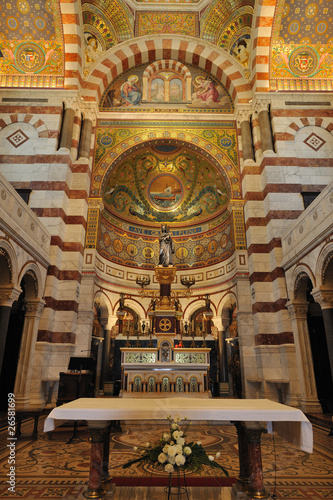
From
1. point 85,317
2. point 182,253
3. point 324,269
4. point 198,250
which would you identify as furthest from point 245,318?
point 182,253

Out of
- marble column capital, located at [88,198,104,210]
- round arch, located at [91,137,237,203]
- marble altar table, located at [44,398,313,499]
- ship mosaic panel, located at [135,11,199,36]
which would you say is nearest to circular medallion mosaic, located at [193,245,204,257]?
round arch, located at [91,137,237,203]

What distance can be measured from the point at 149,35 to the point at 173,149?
488 cm

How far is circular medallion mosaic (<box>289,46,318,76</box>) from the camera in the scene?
13.0 m

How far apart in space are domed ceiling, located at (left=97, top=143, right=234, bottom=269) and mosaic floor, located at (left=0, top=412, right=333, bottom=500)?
9934 mm

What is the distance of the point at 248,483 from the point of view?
3621 millimetres

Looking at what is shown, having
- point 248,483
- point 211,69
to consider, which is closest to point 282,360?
point 248,483

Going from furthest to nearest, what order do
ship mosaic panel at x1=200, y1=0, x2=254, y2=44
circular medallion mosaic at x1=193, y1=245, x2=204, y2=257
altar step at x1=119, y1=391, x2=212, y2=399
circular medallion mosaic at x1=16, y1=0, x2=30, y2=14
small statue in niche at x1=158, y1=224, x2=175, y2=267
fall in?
circular medallion mosaic at x1=193, y1=245, x2=204, y2=257 → ship mosaic panel at x1=200, y1=0, x2=254, y2=44 → small statue in niche at x1=158, y1=224, x2=175, y2=267 → circular medallion mosaic at x1=16, y1=0, x2=30, y2=14 → altar step at x1=119, y1=391, x2=212, y2=399

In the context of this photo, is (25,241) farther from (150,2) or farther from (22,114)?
(150,2)

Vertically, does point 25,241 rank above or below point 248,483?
above

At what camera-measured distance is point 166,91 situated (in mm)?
15172

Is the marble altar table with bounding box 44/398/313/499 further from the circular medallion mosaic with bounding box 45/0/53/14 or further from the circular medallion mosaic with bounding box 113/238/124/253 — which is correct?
the circular medallion mosaic with bounding box 45/0/53/14

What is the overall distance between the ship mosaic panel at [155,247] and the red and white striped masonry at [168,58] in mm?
5726

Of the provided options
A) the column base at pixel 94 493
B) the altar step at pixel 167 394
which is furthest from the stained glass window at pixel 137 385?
the column base at pixel 94 493

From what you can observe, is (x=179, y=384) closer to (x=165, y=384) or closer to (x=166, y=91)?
(x=165, y=384)
